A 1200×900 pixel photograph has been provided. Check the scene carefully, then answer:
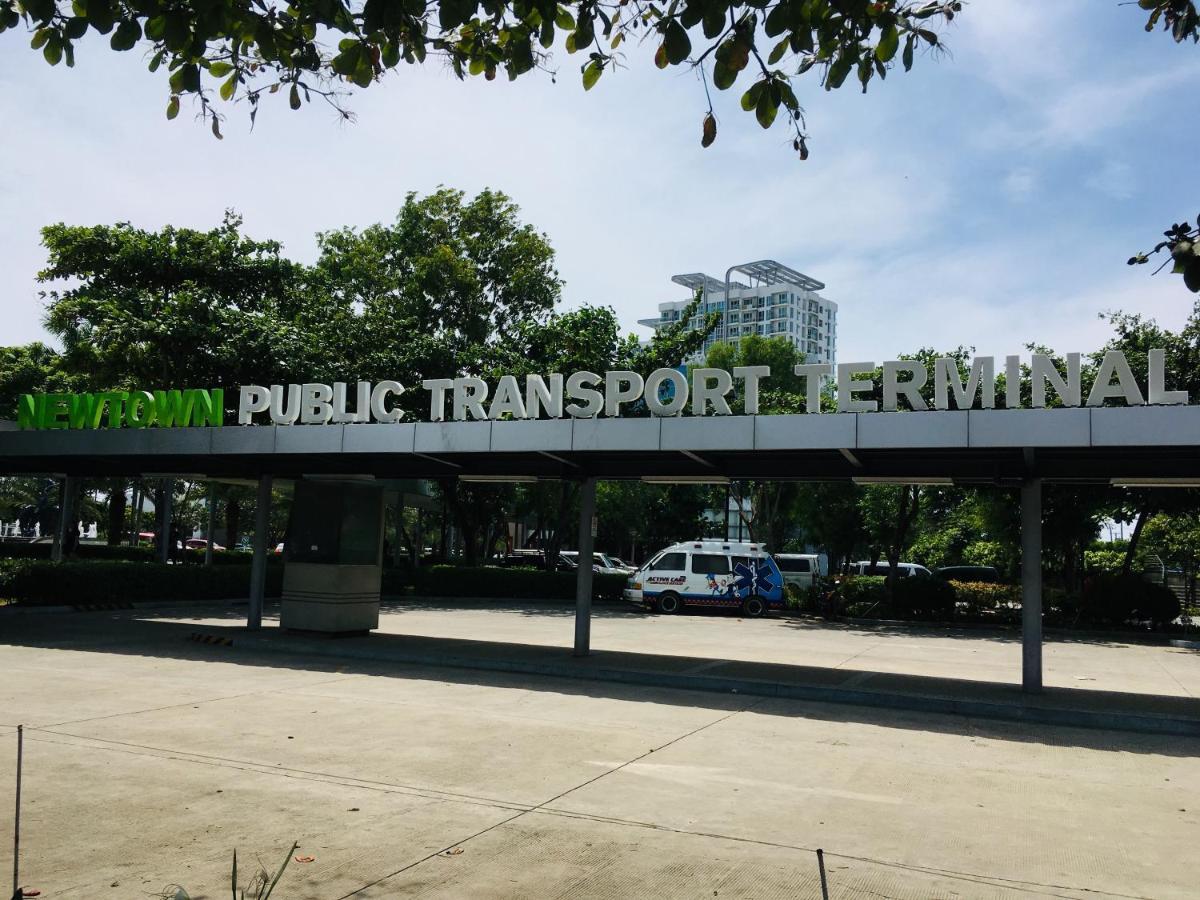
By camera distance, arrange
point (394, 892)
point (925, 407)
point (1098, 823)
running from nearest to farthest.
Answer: point (394, 892)
point (1098, 823)
point (925, 407)

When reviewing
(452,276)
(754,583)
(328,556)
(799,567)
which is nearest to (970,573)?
(799,567)

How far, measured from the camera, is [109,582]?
2275cm

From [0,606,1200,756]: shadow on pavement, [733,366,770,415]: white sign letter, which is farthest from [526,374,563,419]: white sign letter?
[0,606,1200,756]: shadow on pavement

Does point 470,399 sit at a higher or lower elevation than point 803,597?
higher

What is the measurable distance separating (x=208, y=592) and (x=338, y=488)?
37.3 ft

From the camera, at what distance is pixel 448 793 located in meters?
7.11

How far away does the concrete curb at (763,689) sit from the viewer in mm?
11180

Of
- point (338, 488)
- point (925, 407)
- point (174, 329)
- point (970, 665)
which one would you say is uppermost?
point (174, 329)

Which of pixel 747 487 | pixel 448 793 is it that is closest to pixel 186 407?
pixel 448 793

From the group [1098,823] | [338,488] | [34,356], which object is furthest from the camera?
[34,356]

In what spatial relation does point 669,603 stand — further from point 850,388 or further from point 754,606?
point 850,388

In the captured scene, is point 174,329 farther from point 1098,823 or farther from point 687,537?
point 687,537

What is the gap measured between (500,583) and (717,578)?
26.5 ft

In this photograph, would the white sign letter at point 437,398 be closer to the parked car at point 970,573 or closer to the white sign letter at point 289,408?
the white sign letter at point 289,408
